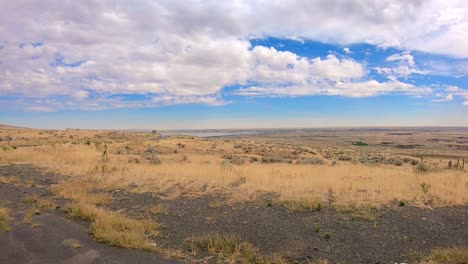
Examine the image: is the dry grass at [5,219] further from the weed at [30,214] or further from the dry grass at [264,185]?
the dry grass at [264,185]

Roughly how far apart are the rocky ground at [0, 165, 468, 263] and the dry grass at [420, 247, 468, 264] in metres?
0.31

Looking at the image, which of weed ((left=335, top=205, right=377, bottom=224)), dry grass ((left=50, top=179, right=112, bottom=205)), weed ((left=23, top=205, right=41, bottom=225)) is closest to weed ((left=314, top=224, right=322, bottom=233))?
weed ((left=335, top=205, right=377, bottom=224))

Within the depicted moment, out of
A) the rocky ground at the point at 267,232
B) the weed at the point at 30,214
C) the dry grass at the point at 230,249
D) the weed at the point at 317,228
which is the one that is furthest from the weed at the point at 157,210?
the weed at the point at 317,228

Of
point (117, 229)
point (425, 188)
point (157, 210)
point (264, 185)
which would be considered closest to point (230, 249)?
point (117, 229)

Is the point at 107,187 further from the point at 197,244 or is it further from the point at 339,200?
the point at 339,200

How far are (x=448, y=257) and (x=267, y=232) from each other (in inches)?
145

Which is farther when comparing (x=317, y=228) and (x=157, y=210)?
(x=157, y=210)

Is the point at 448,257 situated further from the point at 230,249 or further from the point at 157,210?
the point at 157,210

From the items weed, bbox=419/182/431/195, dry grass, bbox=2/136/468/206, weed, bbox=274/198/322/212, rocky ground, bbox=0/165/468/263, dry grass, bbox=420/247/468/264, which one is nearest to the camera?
dry grass, bbox=420/247/468/264

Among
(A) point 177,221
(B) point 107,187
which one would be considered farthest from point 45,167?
(A) point 177,221

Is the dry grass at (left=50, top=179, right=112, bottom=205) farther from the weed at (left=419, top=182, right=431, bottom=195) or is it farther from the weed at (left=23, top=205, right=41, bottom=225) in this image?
Result: the weed at (left=419, top=182, right=431, bottom=195)

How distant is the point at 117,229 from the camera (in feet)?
26.3

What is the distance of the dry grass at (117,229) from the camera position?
7145mm

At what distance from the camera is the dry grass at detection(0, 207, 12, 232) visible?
7.95m
